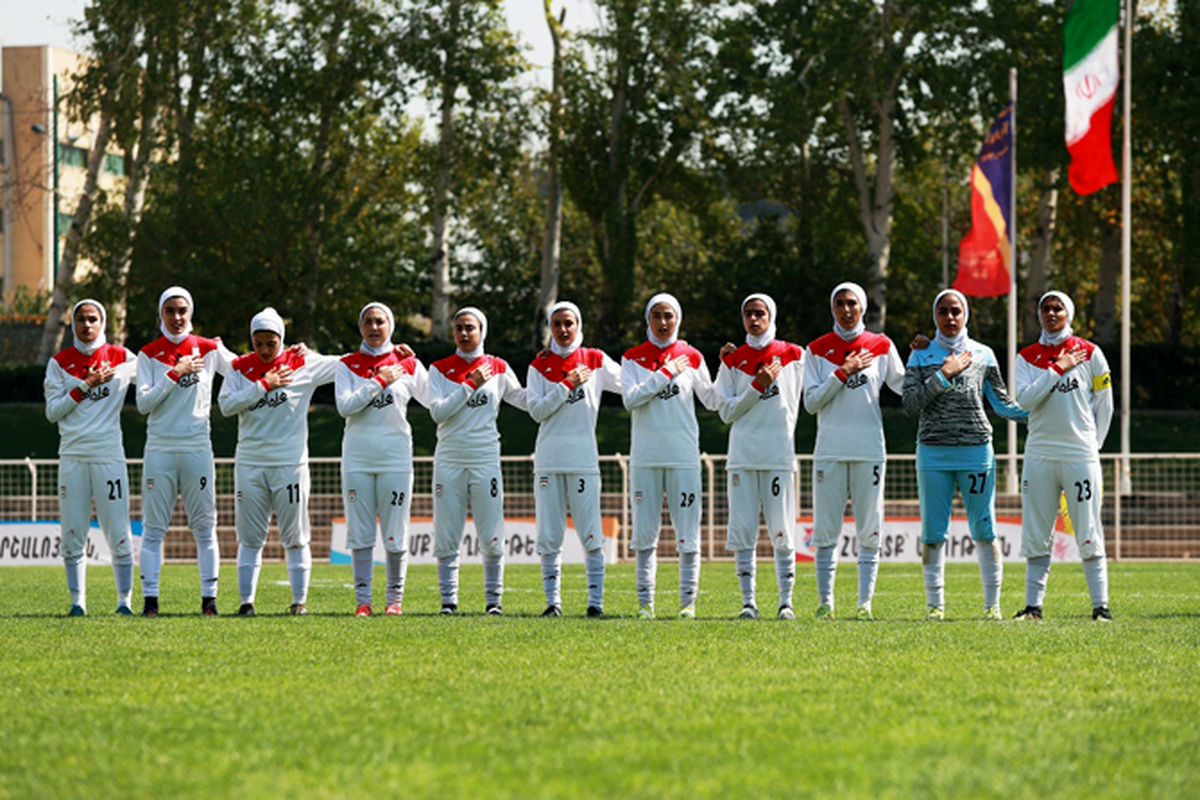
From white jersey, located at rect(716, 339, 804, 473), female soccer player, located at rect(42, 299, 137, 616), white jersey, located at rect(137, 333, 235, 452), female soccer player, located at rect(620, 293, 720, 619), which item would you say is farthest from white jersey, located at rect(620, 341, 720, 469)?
female soccer player, located at rect(42, 299, 137, 616)

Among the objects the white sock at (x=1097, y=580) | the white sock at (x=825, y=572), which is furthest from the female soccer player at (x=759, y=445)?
the white sock at (x=1097, y=580)

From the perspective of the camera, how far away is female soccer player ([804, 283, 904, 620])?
37.3 ft

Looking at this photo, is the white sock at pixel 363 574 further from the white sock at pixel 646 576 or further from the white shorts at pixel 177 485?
the white sock at pixel 646 576

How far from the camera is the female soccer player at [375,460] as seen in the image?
12078 millimetres

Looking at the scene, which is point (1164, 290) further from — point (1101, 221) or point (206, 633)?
point (206, 633)

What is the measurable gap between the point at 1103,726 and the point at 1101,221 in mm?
37928

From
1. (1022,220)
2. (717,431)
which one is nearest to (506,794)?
(717,431)

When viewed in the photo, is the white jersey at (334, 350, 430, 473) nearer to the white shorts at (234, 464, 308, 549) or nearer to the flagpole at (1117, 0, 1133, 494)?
the white shorts at (234, 464, 308, 549)

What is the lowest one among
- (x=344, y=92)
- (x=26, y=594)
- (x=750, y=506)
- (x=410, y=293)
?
(x=26, y=594)

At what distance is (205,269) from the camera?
3472 centimetres

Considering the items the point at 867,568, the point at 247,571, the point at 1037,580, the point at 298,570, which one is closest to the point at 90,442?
the point at 247,571

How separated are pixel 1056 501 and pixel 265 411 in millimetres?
5499

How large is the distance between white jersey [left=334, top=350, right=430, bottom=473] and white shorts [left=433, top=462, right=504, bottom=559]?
33 centimetres

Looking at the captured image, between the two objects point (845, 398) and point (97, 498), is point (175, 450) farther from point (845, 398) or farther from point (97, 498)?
point (845, 398)
